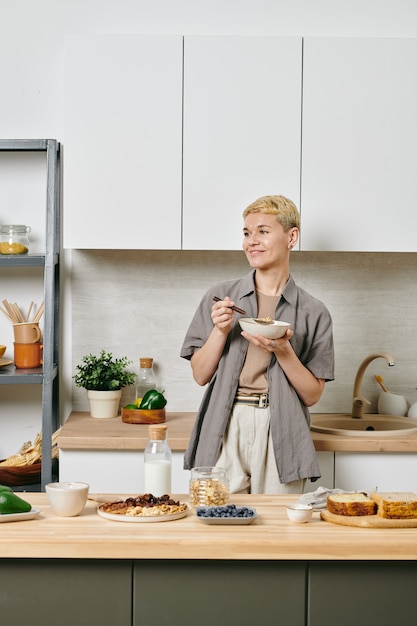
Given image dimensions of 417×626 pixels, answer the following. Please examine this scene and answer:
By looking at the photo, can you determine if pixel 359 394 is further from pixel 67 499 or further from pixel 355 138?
pixel 67 499

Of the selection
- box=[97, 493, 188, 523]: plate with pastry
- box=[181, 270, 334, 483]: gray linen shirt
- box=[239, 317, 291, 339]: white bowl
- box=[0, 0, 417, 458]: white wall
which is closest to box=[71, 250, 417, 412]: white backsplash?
box=[0, 0, 417, 458]: white wall

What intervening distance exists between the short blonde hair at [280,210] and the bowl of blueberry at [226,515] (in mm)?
1235

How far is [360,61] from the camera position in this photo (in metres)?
3.46

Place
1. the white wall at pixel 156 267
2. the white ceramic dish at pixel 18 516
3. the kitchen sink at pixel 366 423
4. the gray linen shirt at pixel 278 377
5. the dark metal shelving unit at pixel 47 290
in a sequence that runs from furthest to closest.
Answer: the white wall at pixel 156 267 → the kitchen sink at pixel 366 423 → the dark metal shelving unit at pixel 47 290 → the gray linen shirt at pixel 278 377 → the white ceramic dish at pixel 18 516

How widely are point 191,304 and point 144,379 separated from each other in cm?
42

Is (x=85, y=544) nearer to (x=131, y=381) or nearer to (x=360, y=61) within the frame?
(x=131, y=381)

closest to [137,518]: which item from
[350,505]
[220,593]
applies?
[220,593]

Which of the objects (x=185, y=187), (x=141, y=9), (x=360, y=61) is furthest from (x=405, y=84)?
(x=141, y=9)

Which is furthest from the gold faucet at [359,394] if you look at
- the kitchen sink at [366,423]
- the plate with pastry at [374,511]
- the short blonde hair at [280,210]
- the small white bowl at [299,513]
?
the small white bowl at [299,513]

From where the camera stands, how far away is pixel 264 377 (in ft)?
9.50

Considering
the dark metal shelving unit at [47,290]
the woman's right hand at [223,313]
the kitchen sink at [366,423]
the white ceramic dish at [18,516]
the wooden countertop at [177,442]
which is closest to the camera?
the white ceramic dish at [18,516]

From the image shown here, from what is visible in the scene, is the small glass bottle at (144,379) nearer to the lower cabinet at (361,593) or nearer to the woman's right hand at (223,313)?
the woman's right hand at (223,313)

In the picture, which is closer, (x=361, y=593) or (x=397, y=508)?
(x=361, y=593)

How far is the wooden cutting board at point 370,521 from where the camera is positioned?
6.37ft
